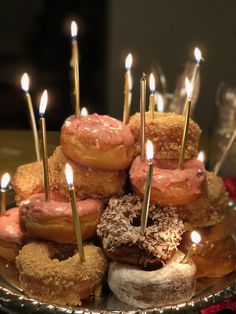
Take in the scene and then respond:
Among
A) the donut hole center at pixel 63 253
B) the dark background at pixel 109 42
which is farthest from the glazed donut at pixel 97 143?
the dark background at pixel 109 42

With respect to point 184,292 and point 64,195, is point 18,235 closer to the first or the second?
point 64,195

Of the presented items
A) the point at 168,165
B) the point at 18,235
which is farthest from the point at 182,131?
the point at 18,235

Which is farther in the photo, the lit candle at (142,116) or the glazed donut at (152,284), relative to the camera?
the lit candle at (142,116)

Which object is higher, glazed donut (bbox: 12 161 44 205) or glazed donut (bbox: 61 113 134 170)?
glazed donut (bbox: 61 113 134 170)

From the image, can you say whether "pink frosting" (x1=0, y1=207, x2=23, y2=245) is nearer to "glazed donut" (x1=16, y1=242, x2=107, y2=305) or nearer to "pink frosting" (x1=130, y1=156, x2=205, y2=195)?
"glazed donut" (x1=16, y1=242, x2=107, y2=305)

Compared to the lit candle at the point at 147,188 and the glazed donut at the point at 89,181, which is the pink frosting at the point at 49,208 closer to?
the glazed donut at the point at 89,181

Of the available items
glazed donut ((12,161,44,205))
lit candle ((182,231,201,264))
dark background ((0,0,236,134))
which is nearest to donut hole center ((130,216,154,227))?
lit candle ((182,231,201,264))

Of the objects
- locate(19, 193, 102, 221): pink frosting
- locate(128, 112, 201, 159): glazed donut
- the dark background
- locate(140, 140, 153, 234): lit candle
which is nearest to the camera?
locate(140, 140, 153, 234): lit candle

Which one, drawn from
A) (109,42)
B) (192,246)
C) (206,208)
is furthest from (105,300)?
(109,42)
